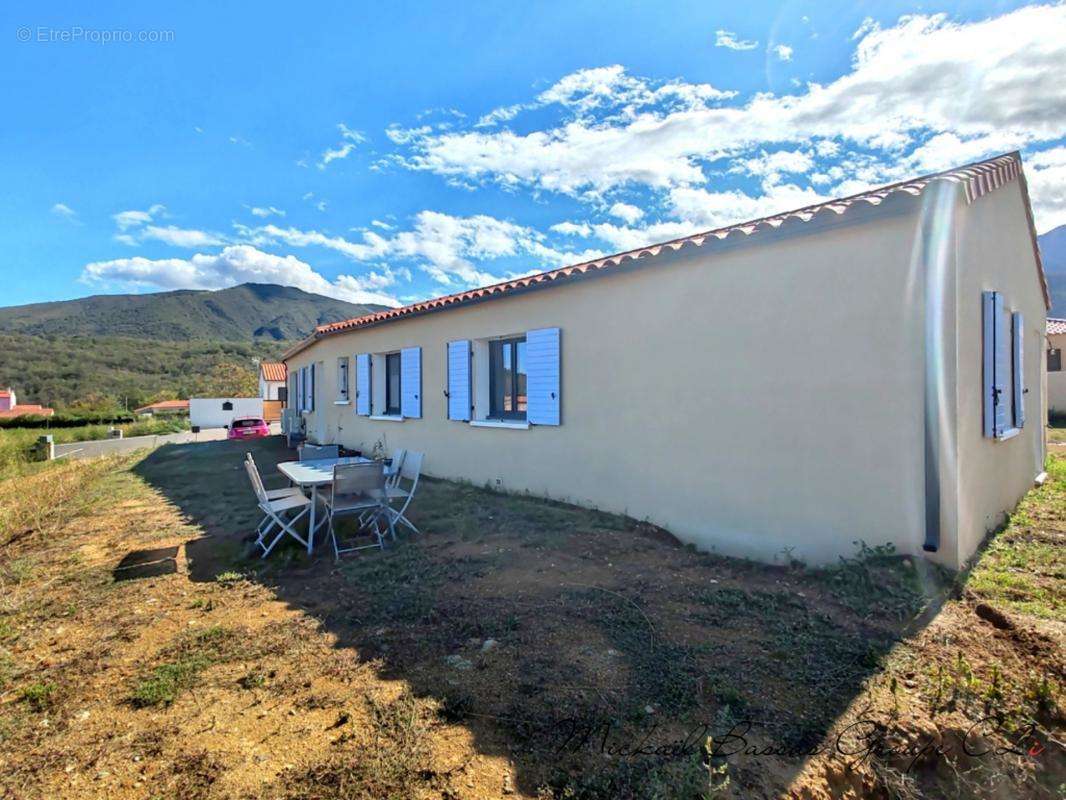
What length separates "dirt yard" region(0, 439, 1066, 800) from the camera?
2.01 metres

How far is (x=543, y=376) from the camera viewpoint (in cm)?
657

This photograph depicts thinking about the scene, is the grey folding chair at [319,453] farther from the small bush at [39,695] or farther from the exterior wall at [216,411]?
the exterior wall at [216,411]

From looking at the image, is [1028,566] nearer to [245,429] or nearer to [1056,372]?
[1056,372]

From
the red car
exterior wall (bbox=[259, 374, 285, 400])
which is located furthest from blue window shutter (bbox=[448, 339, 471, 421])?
exterior wall (bbox=[259, 374, 285, 400])

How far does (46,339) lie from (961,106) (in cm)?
7616

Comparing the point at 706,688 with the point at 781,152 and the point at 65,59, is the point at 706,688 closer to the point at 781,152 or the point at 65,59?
the point at 781,152

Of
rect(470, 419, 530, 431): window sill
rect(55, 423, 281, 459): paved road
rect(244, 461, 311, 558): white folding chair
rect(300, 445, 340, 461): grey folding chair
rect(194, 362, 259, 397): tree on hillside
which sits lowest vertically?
rect(55, 423, 281, 459): paved road

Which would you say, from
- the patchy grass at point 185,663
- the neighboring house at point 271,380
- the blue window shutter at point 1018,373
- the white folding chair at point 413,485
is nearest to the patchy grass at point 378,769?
the patchy grass at point 185,663

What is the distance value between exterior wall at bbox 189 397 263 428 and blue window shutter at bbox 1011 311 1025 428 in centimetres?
3997

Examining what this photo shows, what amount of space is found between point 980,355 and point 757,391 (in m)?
2.01

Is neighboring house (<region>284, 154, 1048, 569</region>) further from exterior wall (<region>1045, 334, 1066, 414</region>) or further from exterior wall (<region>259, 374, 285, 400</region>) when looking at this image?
exterior wall (<region>259, 374, 285, 400</region>)

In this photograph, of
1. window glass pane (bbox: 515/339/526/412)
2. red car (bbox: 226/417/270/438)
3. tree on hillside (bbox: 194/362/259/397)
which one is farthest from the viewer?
tree on hillside (bbox: 194/362/259/397)

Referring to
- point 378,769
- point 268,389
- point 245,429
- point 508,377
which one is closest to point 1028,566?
point 378,769

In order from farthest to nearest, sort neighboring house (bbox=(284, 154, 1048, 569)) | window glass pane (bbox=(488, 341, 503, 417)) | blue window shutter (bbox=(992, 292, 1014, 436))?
window glass pane (bbox=(488, 341, 503, 417)) < blue window shutter (bbox=(992, 292, 1014, 436)) < neighboring house (bbox=(284, 154, 1048, 569))
